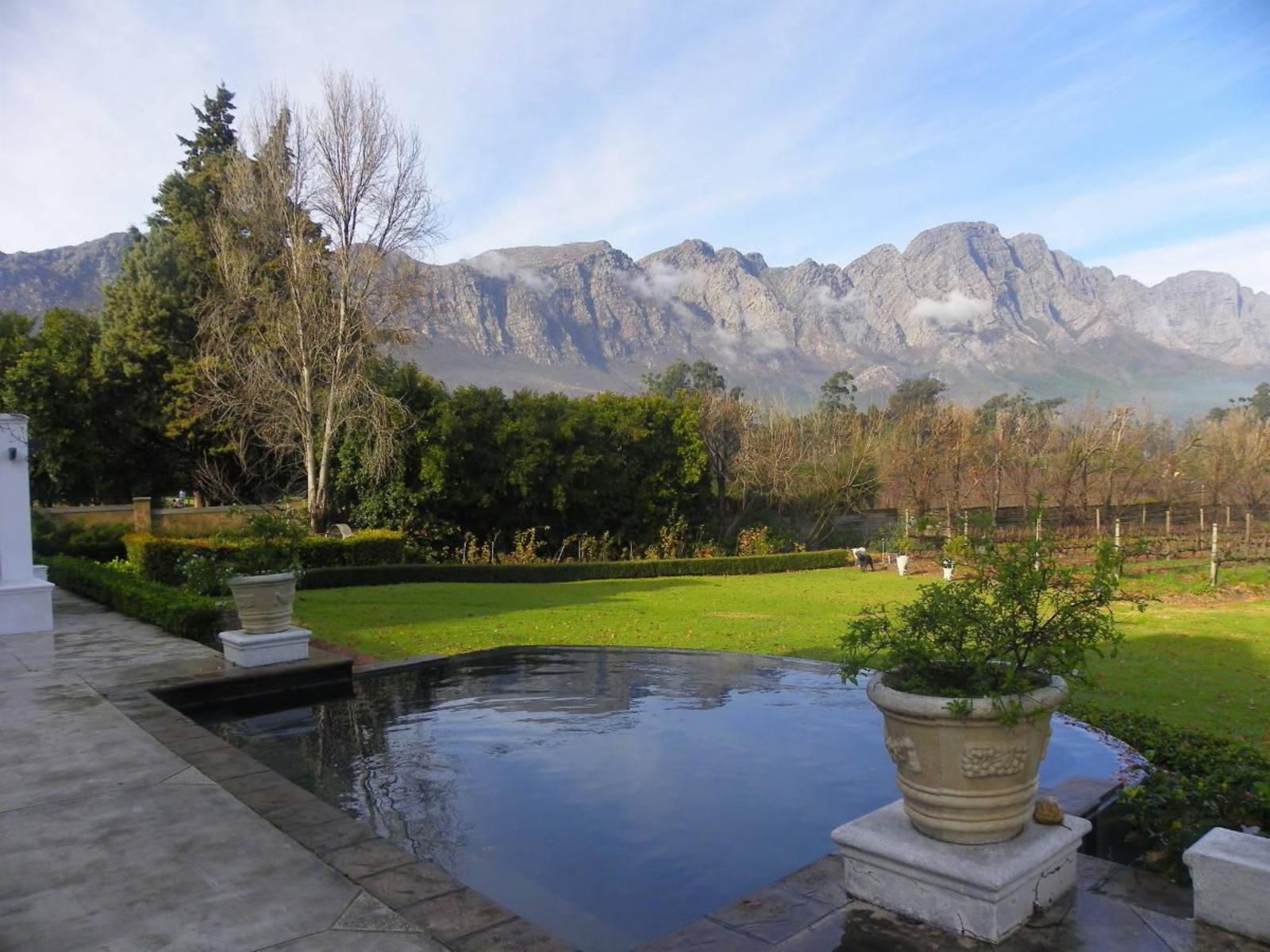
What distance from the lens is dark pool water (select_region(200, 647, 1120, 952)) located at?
12.8 feet

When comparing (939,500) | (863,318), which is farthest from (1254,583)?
(863,318)

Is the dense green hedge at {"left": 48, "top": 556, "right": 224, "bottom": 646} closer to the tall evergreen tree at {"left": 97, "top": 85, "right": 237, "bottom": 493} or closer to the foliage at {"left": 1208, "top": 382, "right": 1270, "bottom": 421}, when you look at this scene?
the tall evergreen tree at {"left": 97, "top": 85, "right": 237, "bottom": 493}

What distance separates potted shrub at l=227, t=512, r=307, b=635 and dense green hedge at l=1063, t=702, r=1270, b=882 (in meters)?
7.08

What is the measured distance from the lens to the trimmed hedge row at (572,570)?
17.8m

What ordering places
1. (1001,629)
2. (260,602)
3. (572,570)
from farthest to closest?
(572,570)
(260,602)
(1001,629)

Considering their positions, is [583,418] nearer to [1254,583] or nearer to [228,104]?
[1254,583]

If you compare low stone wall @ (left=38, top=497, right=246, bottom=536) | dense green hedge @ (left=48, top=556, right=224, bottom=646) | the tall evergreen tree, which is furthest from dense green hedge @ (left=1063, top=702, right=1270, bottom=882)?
the tall evergreen tree

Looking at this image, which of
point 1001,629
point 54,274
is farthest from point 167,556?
point 54,274

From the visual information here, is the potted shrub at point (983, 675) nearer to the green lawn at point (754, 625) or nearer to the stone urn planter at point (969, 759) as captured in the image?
the stone urn planter at point (969, 759)

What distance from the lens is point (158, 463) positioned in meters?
26.5

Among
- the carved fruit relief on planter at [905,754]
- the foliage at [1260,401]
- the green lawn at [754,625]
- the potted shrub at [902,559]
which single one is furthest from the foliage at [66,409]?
the foliage at [1260,401]

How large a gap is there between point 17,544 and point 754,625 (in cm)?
957

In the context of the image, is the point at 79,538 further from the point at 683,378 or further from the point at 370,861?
the point at 683,378

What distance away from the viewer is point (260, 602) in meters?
8.09
